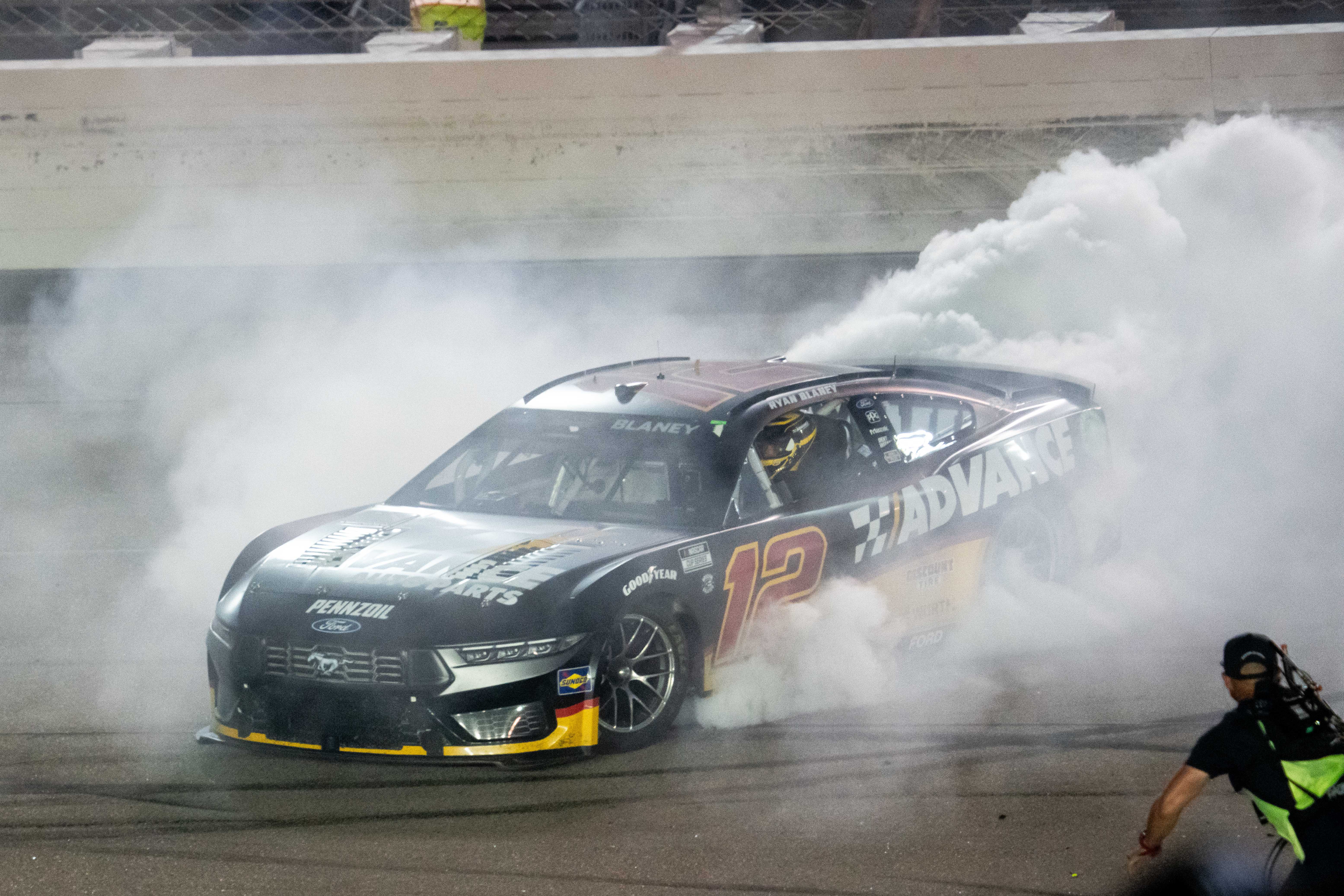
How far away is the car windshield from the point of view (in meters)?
5.98

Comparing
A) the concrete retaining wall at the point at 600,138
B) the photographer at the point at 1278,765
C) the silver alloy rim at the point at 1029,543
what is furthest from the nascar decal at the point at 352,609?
the concrete retaining wall at the point at 600,138

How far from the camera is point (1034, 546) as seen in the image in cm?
720

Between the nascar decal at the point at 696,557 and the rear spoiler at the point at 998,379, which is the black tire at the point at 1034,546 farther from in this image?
the nascar decal at the point at 696,557

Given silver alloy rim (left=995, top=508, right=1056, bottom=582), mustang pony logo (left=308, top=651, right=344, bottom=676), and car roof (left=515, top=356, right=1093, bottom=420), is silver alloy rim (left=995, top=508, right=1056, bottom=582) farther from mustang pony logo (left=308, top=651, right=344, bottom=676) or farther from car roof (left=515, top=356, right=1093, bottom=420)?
mustang pony logo (left=308, top=651, right=344, bottom=676)

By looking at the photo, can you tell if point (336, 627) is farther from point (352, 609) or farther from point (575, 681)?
point (575, 681)

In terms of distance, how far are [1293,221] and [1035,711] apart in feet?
21.4

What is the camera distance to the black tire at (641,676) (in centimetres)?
523

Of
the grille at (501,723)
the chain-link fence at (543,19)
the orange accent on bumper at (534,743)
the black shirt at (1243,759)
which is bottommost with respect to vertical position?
the orange accent on bumper at (534,743)

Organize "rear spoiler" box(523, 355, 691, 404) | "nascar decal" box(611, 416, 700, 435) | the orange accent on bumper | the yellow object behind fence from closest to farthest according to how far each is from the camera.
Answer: the orange accent on bumper → "nascar decal" box(611, 416, 700, 435) → "rear spoiler" box(523, 355, 691, 404) → the yellow object behind fence

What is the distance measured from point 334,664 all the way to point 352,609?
0.64 feet

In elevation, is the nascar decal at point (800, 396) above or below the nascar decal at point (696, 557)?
above

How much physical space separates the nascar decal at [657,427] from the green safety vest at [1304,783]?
3.23m

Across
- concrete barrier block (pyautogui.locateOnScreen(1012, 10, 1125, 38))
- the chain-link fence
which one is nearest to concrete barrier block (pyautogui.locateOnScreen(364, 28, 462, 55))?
the chain-link fence

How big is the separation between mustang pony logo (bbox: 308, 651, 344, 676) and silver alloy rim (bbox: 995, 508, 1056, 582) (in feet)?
10.3
